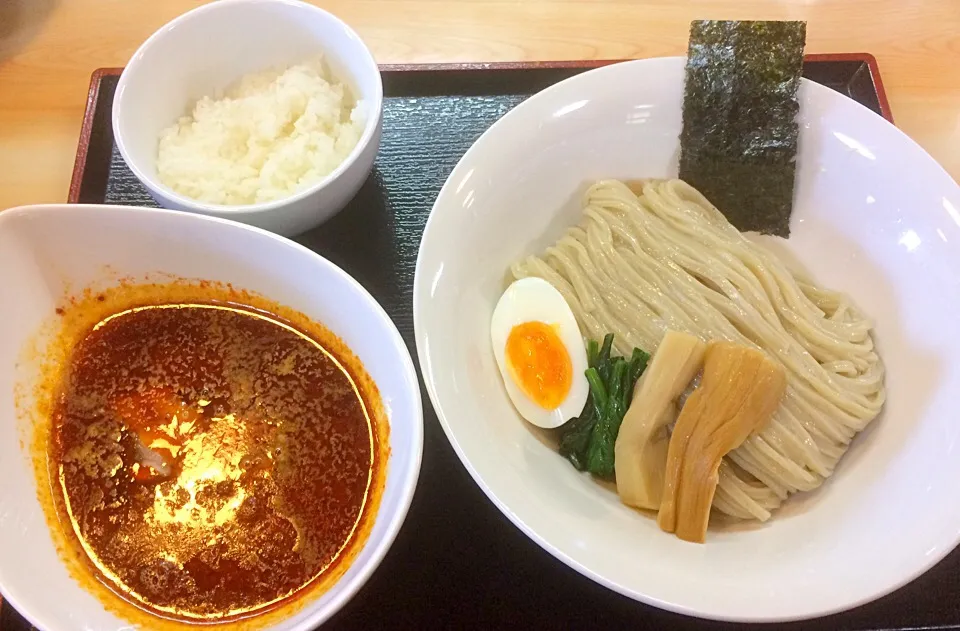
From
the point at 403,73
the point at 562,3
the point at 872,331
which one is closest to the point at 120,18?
the point at 403,73

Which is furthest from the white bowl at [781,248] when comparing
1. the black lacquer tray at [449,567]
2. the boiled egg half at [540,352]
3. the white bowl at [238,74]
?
the white bowl at [238,74]

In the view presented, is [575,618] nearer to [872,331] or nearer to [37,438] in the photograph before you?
[872,331]

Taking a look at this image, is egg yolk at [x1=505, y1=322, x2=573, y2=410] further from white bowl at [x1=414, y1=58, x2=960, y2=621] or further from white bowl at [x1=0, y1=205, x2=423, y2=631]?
white bowl at [x1=0, y1=205, x2=423, y2=631]

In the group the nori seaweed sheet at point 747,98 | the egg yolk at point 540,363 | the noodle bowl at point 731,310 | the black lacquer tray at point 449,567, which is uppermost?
the nori seaweed sheet at point 747,98

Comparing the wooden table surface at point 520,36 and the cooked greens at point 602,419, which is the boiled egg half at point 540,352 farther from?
the wooden table surface at point 520,36

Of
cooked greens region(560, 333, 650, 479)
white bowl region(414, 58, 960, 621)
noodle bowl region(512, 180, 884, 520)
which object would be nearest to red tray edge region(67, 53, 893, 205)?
white bowl region(414, 58, 960, 621)

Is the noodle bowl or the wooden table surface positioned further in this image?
the wooden table surface

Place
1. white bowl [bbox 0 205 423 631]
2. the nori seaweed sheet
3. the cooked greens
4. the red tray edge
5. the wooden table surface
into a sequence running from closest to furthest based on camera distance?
white bowl [bbox 0 205 423 631], the cooked greens, the nori seaweed sheet, the red tray edge, the wooden table surface
